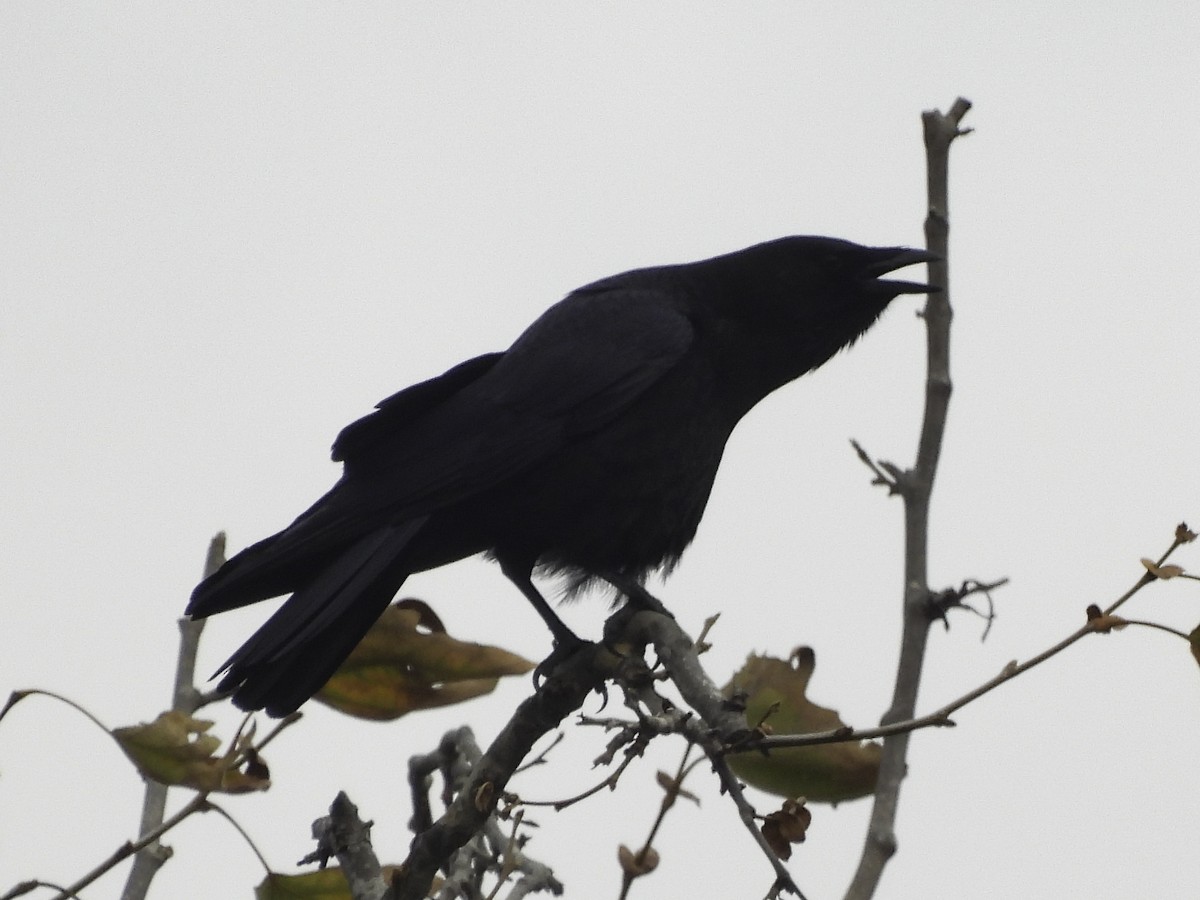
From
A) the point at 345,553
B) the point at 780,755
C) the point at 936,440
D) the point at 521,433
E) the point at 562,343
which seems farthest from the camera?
the point at 562,343

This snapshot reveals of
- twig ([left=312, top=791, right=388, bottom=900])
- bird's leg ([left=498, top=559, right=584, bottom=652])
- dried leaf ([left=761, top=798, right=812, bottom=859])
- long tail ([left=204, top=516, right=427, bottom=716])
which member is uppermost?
bird's leg ([left=498, top=559, right=584, bottom=652])

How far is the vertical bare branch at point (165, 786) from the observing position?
126 inches

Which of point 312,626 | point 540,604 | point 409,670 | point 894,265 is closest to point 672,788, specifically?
point 409,670

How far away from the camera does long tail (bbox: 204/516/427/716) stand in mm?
3850

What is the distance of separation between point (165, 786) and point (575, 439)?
6.22 ft

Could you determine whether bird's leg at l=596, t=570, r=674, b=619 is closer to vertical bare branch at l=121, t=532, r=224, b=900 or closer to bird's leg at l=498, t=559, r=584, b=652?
bird's leg at l=498, t=559, r=584, b=652

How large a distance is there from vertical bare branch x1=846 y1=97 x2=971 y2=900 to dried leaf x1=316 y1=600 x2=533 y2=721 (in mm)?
1367

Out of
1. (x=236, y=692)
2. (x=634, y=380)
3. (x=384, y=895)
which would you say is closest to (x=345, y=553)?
(x=236, y=692)

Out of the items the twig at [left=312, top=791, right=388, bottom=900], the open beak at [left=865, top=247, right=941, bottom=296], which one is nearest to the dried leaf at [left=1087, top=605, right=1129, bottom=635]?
the twig at [left=312, top=791, right=388, bottom=900]

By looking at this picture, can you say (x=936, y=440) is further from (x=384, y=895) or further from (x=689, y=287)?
(x=689, y=287)

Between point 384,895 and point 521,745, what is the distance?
1.52 feet

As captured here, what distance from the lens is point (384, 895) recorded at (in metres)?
3.21

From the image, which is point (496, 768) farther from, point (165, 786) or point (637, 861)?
point (165, 786)

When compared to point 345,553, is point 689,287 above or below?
above
